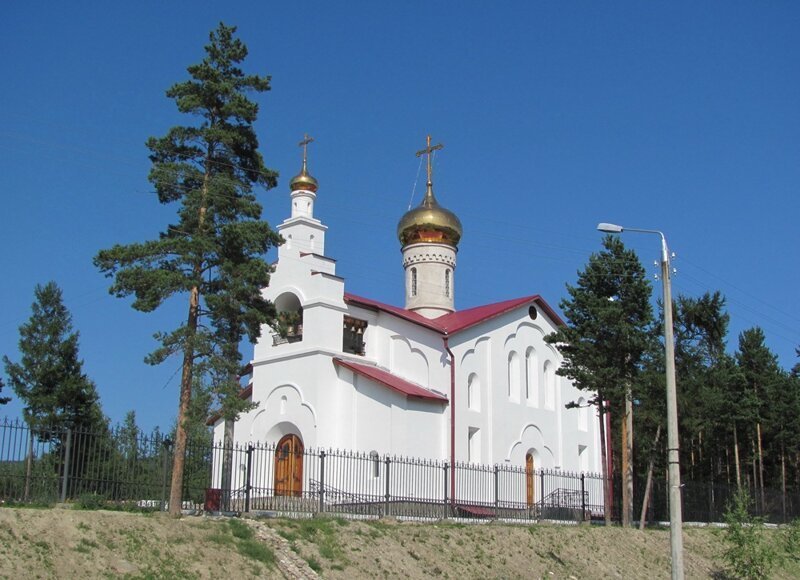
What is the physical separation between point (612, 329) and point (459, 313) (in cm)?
874

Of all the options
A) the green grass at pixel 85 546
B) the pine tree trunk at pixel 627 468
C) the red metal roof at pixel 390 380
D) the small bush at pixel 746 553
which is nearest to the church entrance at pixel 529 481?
the pine tree trunk at pixel 627 468

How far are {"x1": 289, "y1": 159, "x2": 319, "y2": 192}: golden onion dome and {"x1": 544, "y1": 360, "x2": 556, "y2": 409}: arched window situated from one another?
1159cm

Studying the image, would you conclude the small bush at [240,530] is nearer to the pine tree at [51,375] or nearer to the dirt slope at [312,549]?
the dirt slope at [312,549]

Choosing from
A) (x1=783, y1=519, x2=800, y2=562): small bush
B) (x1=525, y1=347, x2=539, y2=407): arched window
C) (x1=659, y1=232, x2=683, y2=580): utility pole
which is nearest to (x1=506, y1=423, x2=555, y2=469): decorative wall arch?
(x1=525, y1=347, x2=539, y2=407): arched window

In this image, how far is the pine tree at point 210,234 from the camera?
19.8 m

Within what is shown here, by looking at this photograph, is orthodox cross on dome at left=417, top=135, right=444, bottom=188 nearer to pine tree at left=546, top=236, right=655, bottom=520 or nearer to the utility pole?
pine tree at left=546, top=236, right=655, bottom=520

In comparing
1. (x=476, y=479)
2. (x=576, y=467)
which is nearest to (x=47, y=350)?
(x=476, y=479)

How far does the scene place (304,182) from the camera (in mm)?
32500

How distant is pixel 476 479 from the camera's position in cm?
2891

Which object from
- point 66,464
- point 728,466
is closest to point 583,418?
point 728,466

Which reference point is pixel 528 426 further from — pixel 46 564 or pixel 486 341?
pixel 46 564

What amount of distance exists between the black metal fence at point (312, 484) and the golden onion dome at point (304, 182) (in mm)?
9011

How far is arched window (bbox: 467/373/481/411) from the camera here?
3244 cm

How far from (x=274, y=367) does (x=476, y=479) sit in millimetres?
7524
